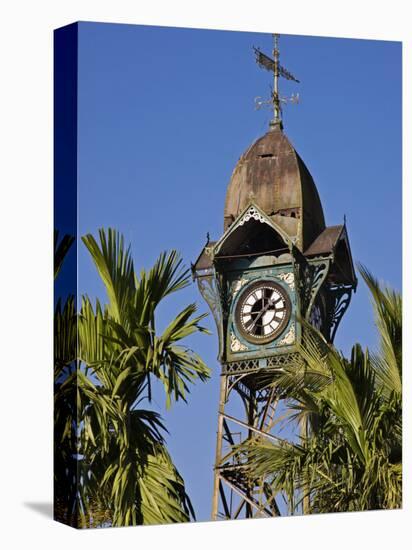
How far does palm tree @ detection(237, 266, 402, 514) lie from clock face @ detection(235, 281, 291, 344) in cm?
37

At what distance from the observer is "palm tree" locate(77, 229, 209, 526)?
66.2 ft

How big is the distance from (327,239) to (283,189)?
0.71 metres

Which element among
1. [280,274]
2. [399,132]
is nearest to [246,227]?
[280,274]

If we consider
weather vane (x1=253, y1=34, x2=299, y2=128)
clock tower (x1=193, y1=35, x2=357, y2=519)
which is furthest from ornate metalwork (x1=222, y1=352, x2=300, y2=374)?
weather vane (x1=253, y1=34, x2=299, y2=128)

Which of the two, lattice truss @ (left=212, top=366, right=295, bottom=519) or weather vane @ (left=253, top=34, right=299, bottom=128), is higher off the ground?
weather vane @ (left=253, top=34, right=299, bottom=128)

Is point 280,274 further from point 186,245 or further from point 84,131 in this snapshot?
point 84,131

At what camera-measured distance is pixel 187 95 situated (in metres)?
21.1

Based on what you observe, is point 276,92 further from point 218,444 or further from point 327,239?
point 218,444

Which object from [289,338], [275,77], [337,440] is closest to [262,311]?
[289,338]

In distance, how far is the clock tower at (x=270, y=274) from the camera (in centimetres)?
2152

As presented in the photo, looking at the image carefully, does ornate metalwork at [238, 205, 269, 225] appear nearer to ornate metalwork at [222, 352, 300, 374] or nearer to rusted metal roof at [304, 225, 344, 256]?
rusted metal roof at [304, 225, 344, 256]

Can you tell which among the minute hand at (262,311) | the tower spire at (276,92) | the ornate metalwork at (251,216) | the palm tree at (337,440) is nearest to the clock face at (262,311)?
the minute hand at (262,311)

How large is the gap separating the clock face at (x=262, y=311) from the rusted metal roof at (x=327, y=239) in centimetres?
59

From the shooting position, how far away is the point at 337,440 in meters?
21.8
